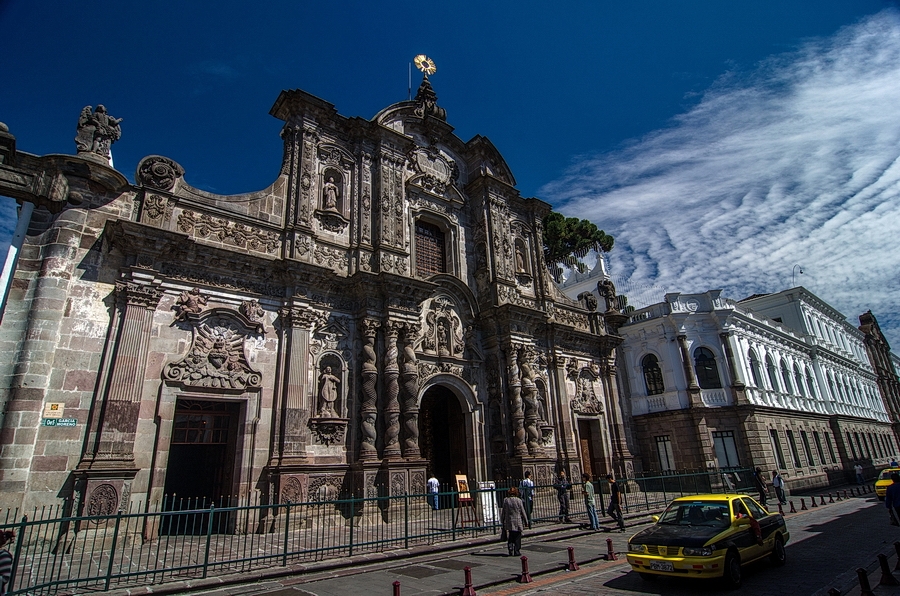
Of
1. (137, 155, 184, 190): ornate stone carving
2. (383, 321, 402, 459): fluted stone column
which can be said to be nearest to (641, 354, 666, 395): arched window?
(383, 321, 402, 459): fluted stone column

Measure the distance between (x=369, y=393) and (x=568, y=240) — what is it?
28613 millimetres

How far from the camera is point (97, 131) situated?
1312 cm

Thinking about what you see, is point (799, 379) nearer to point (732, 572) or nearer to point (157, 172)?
point (732, 572)

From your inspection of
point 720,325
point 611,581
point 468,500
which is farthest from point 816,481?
point 611,581

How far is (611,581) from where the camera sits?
26.0ft

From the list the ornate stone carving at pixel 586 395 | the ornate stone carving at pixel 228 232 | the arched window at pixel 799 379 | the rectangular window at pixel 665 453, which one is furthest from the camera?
the arched window at pixel 799 379

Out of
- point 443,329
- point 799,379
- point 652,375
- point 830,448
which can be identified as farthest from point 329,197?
point 830,448

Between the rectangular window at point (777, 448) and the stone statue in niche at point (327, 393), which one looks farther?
the rectangular window at point (777, 448)

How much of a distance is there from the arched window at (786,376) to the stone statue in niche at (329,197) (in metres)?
29.0

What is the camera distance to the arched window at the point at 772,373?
96.0 ft

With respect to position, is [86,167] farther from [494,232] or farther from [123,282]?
[494,232]

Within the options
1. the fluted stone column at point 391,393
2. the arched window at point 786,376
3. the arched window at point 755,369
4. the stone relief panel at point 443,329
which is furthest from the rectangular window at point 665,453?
the fluted stone column at point 391,393

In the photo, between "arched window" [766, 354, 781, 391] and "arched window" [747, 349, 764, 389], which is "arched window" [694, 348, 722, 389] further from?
"arched window" [766, 354, 781, 391]

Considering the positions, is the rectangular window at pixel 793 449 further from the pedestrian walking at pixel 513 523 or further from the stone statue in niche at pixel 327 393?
the stone statue in niche at pixel 327 393
